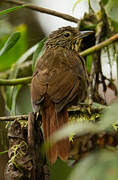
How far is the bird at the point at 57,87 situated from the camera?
2785mm

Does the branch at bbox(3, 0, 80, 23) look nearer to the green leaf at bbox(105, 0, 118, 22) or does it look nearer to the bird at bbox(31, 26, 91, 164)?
the bird at bbox(31, 26, 91, 164)

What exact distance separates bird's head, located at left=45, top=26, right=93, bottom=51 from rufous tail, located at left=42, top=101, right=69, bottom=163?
4.66 feet

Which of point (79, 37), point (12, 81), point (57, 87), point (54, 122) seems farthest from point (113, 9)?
point (54, 122)

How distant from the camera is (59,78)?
3230 mm

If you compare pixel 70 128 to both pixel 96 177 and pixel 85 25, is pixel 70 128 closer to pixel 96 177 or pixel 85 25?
pixel 96 177

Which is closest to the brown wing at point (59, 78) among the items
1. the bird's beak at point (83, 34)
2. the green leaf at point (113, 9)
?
the bird's beak at point (83, 34)

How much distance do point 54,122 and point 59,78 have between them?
541 millimetres

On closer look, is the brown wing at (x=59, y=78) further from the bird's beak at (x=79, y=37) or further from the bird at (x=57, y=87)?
the bird's beak at (x=79, y=37)

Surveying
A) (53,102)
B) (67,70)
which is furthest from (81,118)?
(67,70)

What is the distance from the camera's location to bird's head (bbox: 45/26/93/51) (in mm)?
4267

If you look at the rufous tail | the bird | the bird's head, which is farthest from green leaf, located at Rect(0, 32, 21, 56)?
the bird's head

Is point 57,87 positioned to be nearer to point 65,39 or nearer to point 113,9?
point 113,9

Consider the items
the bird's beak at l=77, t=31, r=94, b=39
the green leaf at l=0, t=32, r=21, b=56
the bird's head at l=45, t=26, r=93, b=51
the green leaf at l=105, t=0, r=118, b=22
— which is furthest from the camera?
the bird's head at l=45, t=26, r=93, b=51

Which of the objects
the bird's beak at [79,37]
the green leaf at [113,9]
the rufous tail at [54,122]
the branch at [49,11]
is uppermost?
the branch at [49,11]
